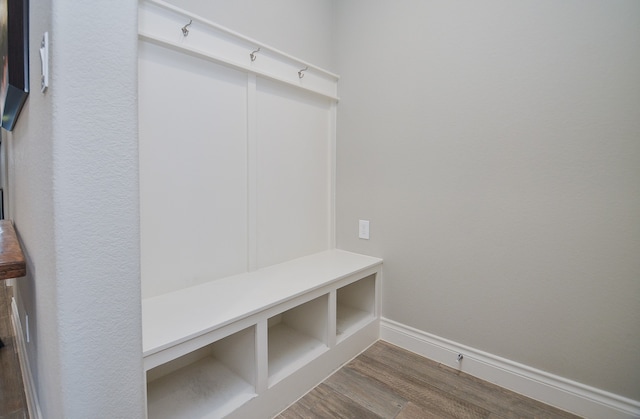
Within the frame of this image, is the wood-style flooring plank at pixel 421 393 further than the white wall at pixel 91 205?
Yes

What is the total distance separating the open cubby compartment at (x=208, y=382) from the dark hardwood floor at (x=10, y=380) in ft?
2.06

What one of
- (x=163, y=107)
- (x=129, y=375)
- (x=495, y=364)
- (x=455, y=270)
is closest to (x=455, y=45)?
(x=455, y=270)

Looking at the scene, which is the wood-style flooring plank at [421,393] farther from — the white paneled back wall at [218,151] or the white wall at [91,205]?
the white wall at [91,205]

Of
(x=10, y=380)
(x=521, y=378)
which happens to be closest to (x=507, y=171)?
(x=521, y=378)

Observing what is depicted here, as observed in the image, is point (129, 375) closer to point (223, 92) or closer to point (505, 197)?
point (223, 92)

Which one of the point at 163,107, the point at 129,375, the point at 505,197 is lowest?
the point at 129,375

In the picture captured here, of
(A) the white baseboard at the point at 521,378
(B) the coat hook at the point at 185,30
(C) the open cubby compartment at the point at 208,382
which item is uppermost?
(B) the coat hook at the point at 185,30

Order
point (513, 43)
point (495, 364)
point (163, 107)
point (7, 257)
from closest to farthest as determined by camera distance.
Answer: point (7, 257) → point (163, 107) → point (513, 43) → point (495, 364)

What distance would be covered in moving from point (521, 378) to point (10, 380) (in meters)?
2.69

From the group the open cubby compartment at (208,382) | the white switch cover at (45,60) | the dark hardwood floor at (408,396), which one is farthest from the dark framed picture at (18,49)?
the dark hardwood floor at (408,396)

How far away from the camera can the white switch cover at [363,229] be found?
2.12 meters

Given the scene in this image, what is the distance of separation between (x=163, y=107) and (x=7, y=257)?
797mm

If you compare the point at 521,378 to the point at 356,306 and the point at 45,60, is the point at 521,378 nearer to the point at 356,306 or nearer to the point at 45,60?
the point at 356,306

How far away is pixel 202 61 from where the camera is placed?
1502mm
